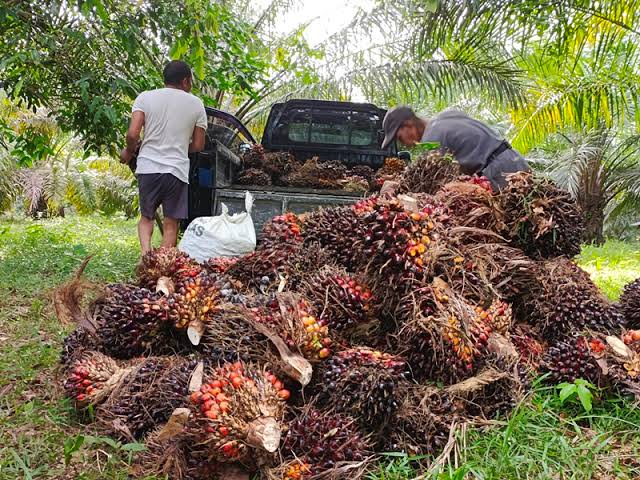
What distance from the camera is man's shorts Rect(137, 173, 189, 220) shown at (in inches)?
190

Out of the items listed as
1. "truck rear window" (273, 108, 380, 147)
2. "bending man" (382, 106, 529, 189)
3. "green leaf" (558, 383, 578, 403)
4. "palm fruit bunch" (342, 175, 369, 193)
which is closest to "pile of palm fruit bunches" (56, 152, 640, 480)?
"green leaf" (558, 383, 578, 403)

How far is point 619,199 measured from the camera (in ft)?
43.0

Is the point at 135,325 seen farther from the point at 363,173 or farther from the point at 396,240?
the point at 363,173

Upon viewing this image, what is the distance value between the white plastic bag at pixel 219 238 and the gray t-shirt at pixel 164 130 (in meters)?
0.77

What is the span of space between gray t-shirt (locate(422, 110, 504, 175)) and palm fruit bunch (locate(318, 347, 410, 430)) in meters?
2.21

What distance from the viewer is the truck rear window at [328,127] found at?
23.0 ft

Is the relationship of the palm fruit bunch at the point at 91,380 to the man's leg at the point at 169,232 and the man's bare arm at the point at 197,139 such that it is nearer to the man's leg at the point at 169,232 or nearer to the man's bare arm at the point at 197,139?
the man's leg at the point at 169,232

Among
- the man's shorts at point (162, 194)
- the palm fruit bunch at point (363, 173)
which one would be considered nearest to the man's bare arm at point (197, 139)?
the man's shorts at point (162, 194)

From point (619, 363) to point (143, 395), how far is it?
6.05 feet

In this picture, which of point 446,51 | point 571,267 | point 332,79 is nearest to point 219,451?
point 571,267

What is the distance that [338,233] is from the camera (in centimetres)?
278

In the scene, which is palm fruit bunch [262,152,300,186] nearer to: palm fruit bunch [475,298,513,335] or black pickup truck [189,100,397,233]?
black pickup truck [189,100,397,233]

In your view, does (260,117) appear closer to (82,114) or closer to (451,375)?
(82,114)

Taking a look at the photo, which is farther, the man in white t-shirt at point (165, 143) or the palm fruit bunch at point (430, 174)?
the man in white t-shirt at point (165, 143)
